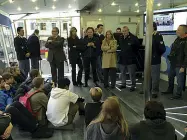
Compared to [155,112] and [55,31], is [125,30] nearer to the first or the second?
[55,31]

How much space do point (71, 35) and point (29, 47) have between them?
1.31 m

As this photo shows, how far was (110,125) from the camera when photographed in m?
1.77

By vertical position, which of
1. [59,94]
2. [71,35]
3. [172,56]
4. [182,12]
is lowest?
[59,94]

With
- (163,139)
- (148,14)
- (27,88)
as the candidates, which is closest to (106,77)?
(27,88)

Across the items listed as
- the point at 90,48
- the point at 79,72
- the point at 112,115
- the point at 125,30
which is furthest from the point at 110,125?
the point at 79,72

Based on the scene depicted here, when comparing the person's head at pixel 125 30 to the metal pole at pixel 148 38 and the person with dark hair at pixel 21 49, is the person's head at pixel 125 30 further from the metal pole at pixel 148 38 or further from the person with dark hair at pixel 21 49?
the person with dark hair at pixel 21 49

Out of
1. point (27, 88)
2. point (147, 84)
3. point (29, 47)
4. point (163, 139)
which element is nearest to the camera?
point (163, 139)

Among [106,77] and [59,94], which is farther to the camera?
[106,77]

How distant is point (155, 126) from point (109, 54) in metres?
3.56

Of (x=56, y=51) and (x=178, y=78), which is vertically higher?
(x=56, y=51)

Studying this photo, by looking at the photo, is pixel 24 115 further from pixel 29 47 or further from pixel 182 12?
pixel 182 12

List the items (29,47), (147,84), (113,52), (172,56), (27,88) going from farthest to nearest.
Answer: (29,47) → (113,52) → (172,56) → (27,88) → (147,84)

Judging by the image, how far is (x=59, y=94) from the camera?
3.20 meters

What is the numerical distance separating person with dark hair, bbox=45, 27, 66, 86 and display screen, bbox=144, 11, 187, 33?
269cm
